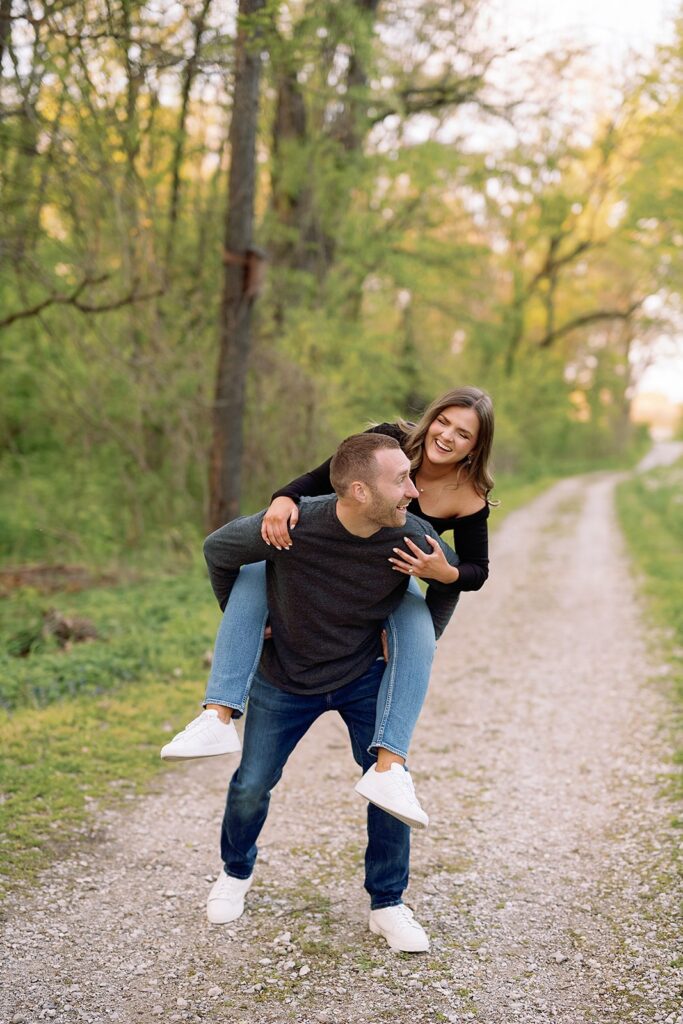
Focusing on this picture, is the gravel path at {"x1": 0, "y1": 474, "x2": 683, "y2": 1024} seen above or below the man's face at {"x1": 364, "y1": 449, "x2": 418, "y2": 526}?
below

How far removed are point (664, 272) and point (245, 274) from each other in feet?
68.6

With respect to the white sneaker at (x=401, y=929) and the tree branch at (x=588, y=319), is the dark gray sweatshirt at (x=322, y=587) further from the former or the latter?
the tree branch at (x=588, y=319)

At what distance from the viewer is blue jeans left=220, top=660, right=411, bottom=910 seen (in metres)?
3.21

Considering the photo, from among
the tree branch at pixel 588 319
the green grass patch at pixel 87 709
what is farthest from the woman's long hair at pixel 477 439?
the tree branch at pixel 588 319

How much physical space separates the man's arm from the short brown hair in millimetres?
329

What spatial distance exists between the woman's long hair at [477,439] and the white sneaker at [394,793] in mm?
1004

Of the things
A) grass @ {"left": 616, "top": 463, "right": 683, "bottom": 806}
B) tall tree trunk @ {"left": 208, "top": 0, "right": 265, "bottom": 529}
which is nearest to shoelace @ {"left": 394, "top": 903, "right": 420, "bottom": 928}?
grass @ {"left": 616, "top": 463, "right": 683, "bottom": 806}

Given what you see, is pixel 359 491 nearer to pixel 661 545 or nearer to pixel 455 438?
pixel 455 438

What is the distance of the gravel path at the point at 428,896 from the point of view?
2.97 m

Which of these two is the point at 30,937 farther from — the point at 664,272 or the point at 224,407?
the point at 664,272

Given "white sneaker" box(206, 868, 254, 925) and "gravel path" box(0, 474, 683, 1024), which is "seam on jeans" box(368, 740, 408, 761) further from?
Answer: "white sneaker" box(206, 868, 254, 925)

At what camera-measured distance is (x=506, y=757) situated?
5.52m

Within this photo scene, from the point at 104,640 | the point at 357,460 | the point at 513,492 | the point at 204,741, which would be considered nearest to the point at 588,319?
the point at 513,492

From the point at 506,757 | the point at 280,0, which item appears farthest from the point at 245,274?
the point at 506,757
